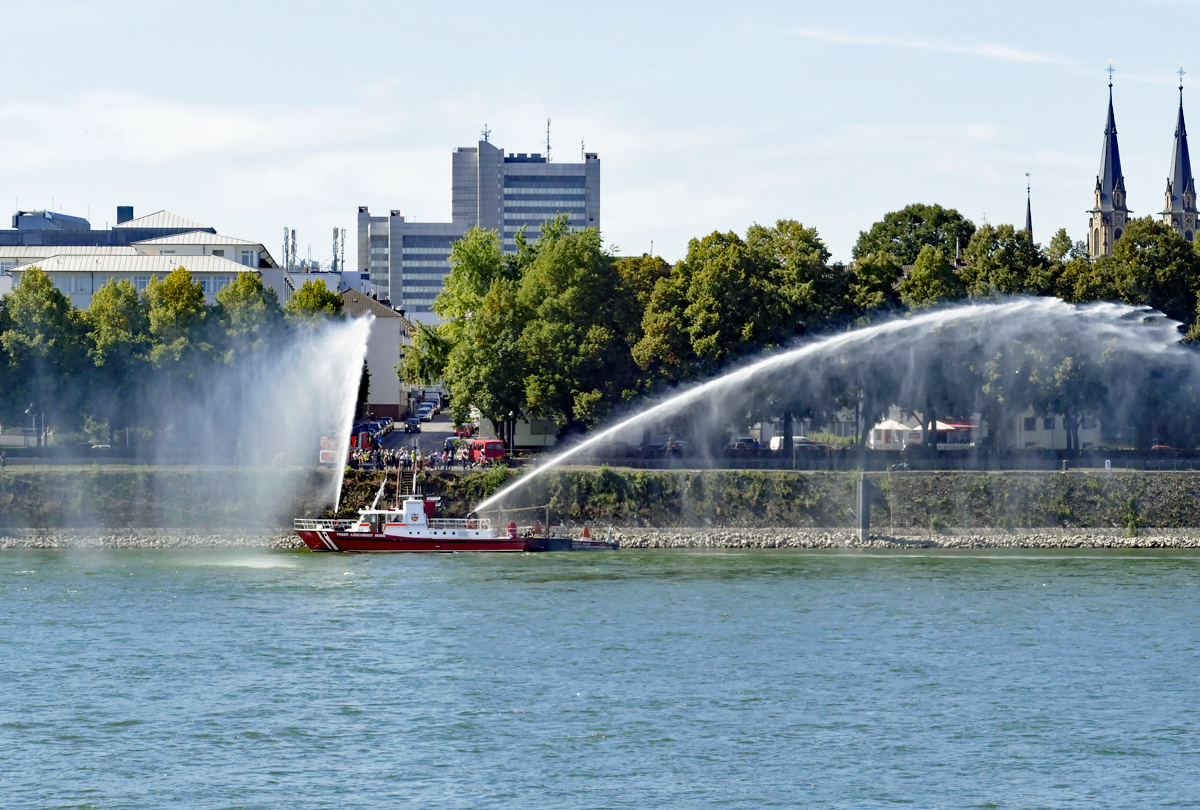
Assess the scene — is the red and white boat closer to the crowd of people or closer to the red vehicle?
the crowd of people

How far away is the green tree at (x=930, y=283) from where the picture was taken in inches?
3782

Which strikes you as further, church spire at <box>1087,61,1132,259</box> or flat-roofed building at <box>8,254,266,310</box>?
church spire at <box>1087,61,1132,259</box>

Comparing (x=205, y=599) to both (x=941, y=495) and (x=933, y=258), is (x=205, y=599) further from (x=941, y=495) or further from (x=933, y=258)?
(x=933, y=258)

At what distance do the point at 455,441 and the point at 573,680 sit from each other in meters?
57.0

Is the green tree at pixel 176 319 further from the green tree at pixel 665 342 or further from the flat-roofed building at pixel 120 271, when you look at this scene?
the green tree at pixel 665 342

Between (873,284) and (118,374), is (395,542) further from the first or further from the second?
(873,284)

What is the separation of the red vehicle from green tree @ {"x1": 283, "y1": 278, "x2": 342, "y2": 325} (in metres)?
19.3

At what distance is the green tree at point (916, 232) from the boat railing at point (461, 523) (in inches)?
2193

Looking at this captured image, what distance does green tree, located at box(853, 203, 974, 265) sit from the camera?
12756 cm

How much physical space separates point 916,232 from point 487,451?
5221cm

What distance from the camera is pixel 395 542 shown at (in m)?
81.3

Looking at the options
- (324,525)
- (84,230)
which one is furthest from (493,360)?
(84,230)

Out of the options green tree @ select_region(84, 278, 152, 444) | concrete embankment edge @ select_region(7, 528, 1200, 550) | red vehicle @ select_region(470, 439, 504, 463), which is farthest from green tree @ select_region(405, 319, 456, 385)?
concrete embankment edge @ select_region(7, 528, 1200, 550)

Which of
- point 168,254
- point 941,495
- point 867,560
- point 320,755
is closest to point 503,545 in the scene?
point 867,560
